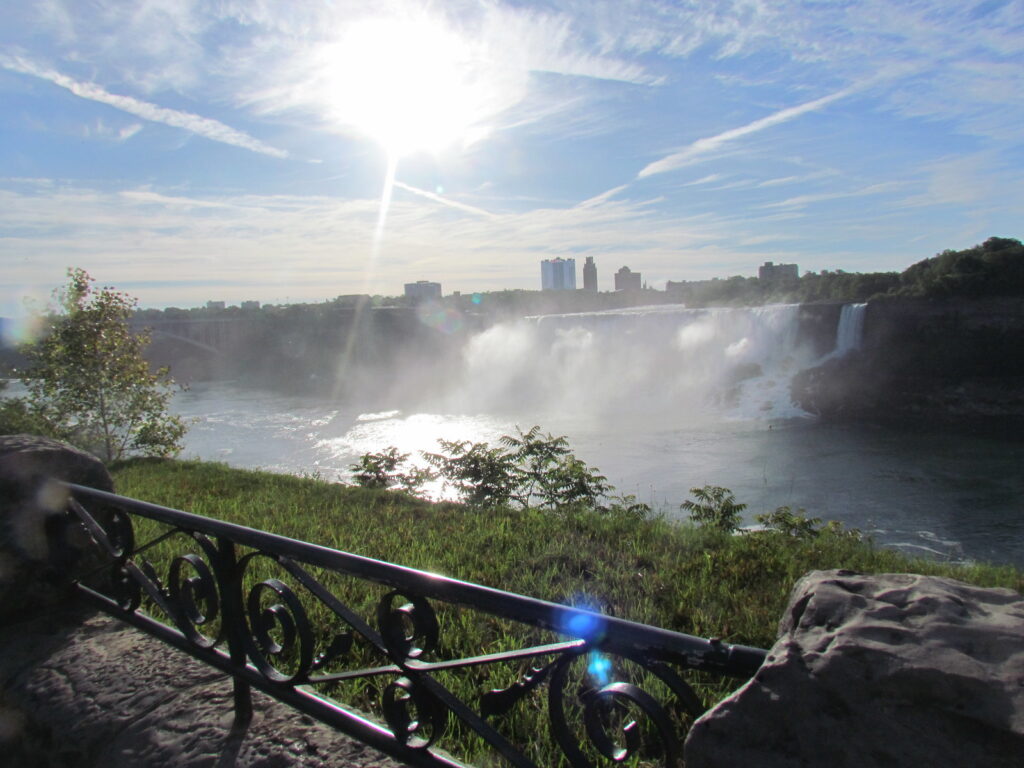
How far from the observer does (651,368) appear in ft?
113

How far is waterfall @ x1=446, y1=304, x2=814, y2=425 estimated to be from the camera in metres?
29.2

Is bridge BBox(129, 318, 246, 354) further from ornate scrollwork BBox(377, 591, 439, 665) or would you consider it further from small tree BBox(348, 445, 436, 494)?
ornate scrollwork BBox(377, 591, 439, 665)

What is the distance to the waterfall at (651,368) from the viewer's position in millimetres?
29234

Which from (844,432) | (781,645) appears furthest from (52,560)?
(844,432)

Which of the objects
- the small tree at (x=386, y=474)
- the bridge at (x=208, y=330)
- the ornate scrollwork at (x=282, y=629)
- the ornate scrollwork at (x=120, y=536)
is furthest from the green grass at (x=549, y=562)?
the bridge at (x=208, y=330)

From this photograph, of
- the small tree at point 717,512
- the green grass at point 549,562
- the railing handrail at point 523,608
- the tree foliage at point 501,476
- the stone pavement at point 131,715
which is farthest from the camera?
the tree foliage at point 501,476

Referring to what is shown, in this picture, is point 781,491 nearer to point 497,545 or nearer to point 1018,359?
point 497,545

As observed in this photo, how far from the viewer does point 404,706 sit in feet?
5.70

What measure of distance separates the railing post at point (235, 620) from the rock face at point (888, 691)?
5.34 feet

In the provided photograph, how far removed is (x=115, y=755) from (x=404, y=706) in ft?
3.77

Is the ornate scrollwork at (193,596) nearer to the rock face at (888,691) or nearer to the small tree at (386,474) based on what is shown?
the rock face at (888,691)

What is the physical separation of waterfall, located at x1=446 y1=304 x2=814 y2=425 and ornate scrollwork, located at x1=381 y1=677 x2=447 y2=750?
990 inches

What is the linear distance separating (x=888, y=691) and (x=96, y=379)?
48.1ft

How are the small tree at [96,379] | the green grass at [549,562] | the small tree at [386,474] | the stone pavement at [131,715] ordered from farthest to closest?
the small tree at [96,379] < the small tree at [386,474] < the green grass at [549,562] < the stone pavement at [131,715]
